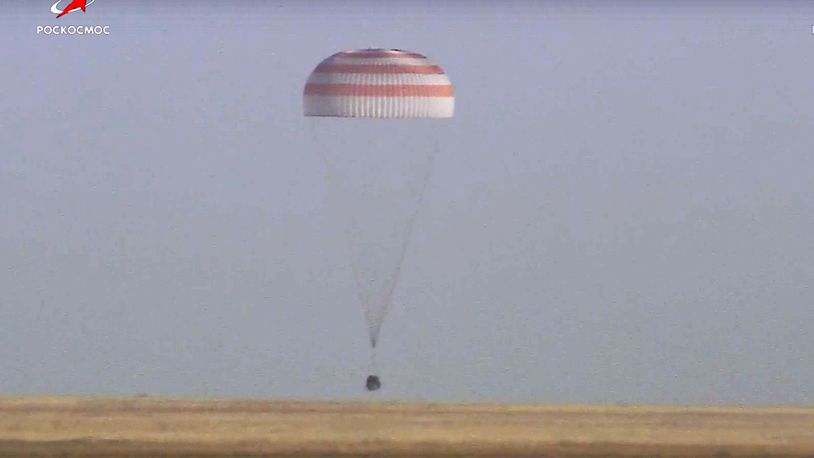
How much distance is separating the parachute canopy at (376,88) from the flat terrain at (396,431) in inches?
171

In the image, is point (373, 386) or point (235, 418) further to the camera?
point (373, 386)

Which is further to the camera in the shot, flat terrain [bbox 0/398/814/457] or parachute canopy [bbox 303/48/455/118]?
parachute canopy [bbox 303/48/455/118]

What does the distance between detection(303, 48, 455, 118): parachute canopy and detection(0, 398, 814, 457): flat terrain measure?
435 cm

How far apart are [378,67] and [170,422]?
21.4ft

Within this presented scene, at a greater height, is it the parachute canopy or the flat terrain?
the parachute canopy

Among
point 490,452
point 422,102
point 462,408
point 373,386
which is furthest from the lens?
point 373,386

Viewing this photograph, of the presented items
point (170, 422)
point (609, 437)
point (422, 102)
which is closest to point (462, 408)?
point (609, 437)

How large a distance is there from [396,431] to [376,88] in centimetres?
604

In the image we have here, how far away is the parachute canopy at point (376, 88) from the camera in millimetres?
15062

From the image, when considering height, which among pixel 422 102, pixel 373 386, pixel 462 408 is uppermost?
pixel 422 102

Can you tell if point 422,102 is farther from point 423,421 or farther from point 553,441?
point 553,441

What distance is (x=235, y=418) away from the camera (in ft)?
36.0

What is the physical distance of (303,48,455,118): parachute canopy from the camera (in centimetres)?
1506

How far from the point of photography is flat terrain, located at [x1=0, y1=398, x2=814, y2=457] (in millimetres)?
9305
